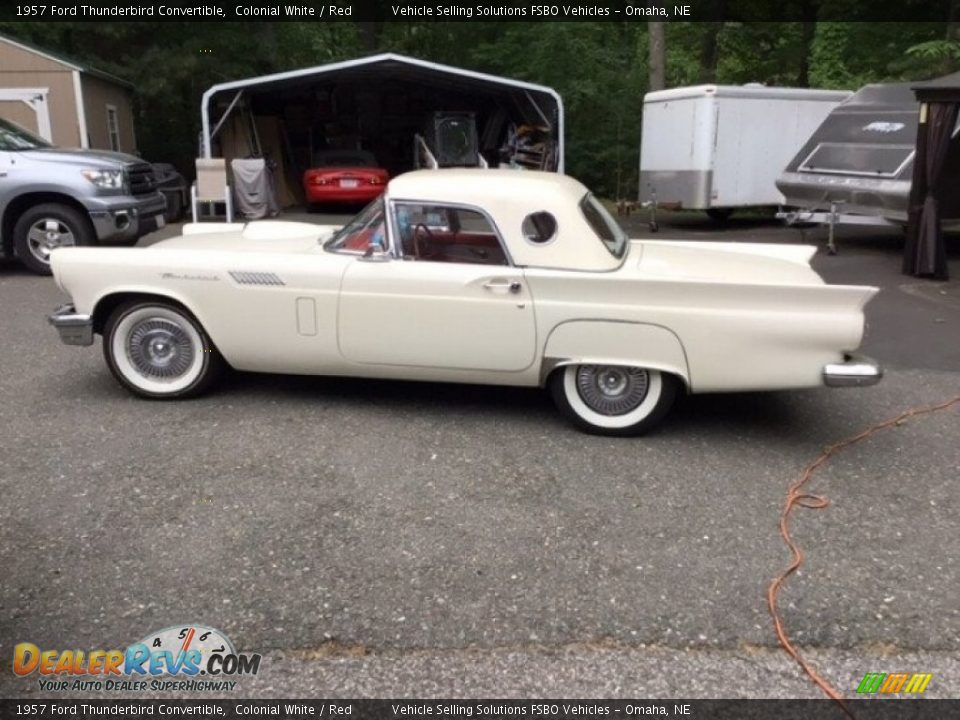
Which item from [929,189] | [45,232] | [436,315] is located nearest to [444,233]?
[436,315]

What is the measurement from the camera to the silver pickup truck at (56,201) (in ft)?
30.4

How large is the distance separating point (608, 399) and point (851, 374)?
1275mm

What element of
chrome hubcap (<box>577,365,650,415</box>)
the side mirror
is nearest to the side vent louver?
the side mirror

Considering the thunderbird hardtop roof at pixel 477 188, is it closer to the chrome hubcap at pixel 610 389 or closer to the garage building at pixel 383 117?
the chrome hubcap at pixel 610 389

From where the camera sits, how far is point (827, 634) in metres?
3.09

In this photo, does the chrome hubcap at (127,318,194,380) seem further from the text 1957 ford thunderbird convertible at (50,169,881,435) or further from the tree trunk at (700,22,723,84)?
the tree trunk at (700,22,723,84)

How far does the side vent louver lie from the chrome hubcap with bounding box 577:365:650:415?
183 cm

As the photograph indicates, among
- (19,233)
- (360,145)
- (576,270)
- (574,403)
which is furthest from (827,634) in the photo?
(360,145)

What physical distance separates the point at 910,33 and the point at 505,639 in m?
20.0

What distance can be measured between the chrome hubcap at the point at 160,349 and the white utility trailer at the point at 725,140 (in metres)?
10.7

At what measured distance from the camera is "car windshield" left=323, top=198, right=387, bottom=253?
502cm

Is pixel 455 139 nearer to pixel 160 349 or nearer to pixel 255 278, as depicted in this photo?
pixel 160 349

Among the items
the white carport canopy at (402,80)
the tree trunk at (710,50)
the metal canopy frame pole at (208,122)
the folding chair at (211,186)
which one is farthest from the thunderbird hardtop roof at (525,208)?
the tree trunk at (710,50)

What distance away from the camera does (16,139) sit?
979cm
